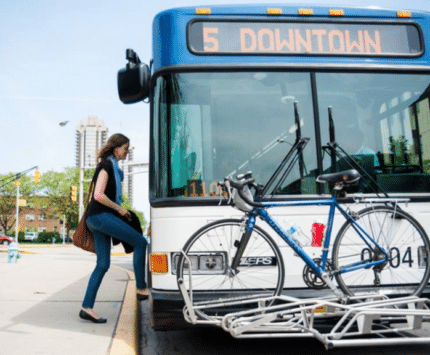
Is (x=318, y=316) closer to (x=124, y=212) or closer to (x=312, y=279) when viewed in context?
(x=312, y=279)

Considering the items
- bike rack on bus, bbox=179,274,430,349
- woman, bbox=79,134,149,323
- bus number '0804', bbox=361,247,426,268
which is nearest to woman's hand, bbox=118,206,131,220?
woman, bbox=79,134,149,323

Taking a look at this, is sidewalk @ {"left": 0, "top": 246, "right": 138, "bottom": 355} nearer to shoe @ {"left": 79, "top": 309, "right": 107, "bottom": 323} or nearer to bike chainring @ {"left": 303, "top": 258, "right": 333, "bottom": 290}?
shoe @ {"left": 79, "top": 309, "right": 107, "bottom": 323}

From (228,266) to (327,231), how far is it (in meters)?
0.83

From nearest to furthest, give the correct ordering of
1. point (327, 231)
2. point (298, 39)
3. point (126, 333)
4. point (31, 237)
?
point (327, 231) → point (298, 39) → point (126, 333) → point (31, 237)

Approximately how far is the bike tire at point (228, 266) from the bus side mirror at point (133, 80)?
155cm

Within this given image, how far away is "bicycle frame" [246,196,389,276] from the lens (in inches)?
150

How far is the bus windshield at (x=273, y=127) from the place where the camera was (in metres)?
4.23

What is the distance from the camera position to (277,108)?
433 cm

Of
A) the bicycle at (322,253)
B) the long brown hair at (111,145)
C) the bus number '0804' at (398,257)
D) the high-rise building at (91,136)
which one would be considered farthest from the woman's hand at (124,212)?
A: the high-rise building at (91,136)

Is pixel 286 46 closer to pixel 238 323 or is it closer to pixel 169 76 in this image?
pixel 169 76

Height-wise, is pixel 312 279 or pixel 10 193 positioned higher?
pixel 10 193

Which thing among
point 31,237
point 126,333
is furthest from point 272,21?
point 31,237

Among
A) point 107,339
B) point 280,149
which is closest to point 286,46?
point 280,149

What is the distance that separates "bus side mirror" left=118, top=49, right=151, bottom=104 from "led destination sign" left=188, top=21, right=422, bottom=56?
51cm
